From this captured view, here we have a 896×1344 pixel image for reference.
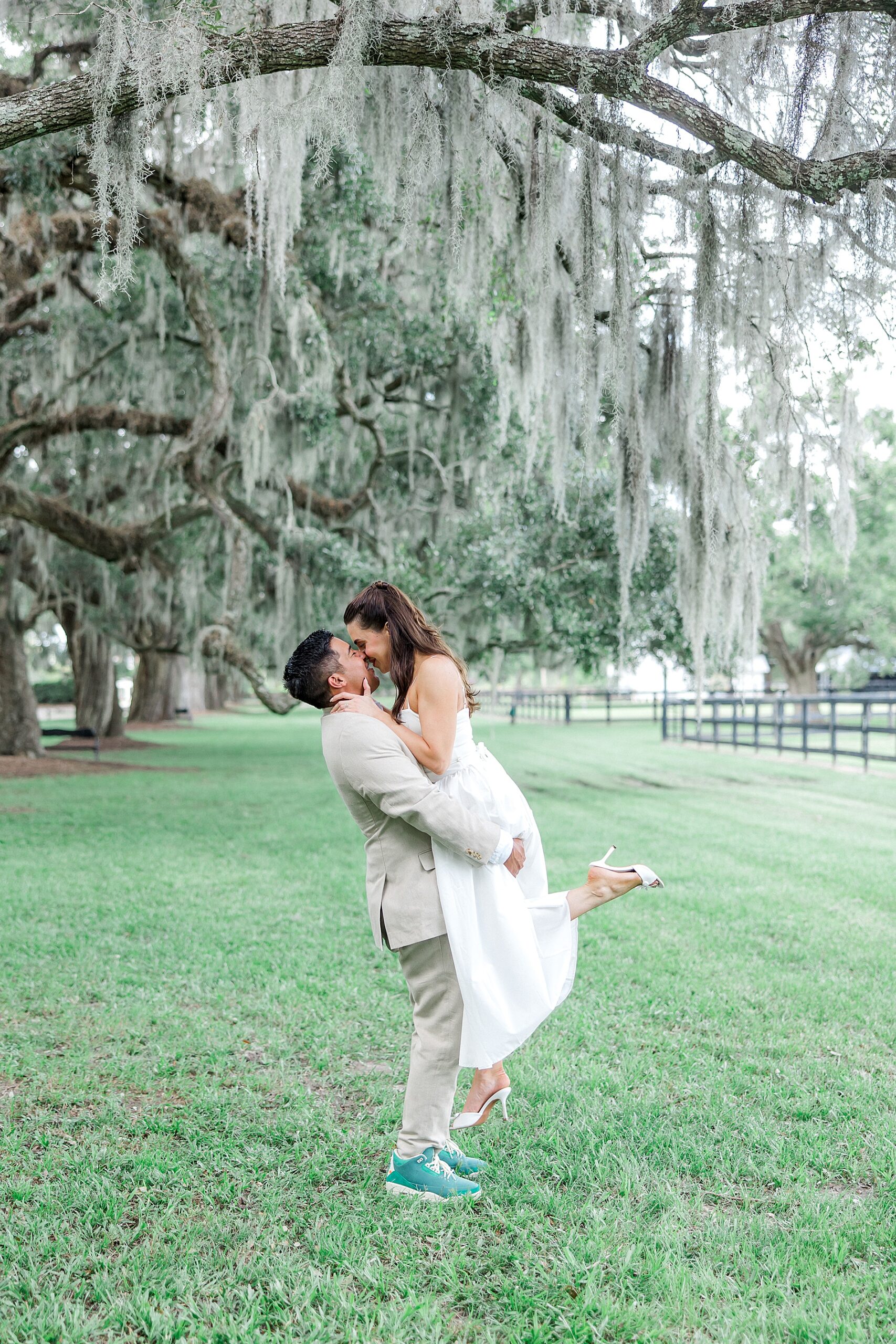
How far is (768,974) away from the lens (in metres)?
4.35

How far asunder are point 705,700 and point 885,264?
14.0 metres

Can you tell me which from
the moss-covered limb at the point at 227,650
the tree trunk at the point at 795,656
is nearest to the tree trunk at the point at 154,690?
the tree trunk at the point at 795,656

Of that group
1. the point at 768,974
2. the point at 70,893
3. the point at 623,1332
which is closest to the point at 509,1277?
the point at 623,1332

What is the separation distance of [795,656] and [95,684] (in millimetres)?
20030

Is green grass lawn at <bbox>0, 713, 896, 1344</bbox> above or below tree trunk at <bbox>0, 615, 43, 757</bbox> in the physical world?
below

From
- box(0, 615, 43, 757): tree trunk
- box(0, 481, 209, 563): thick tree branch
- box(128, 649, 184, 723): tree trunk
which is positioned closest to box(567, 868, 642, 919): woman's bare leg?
box(0, 481, 209, 563): thick tree branch

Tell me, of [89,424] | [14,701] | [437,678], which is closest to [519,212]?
[437,678]

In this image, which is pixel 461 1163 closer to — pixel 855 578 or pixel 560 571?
pixel 560 571

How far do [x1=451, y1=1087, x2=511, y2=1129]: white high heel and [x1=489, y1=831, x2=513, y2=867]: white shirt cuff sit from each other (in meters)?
0.73

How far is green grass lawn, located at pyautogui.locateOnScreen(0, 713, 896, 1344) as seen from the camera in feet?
6.84

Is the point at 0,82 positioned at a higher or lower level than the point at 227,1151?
higher

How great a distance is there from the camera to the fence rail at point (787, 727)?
1209 cm

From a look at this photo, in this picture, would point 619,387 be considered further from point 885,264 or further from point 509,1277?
point 509,1277

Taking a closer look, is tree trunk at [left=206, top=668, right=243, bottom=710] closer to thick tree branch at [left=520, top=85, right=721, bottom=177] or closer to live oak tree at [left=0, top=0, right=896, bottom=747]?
live oak tree at [left=0, top=0, right=896, bottom=747]
